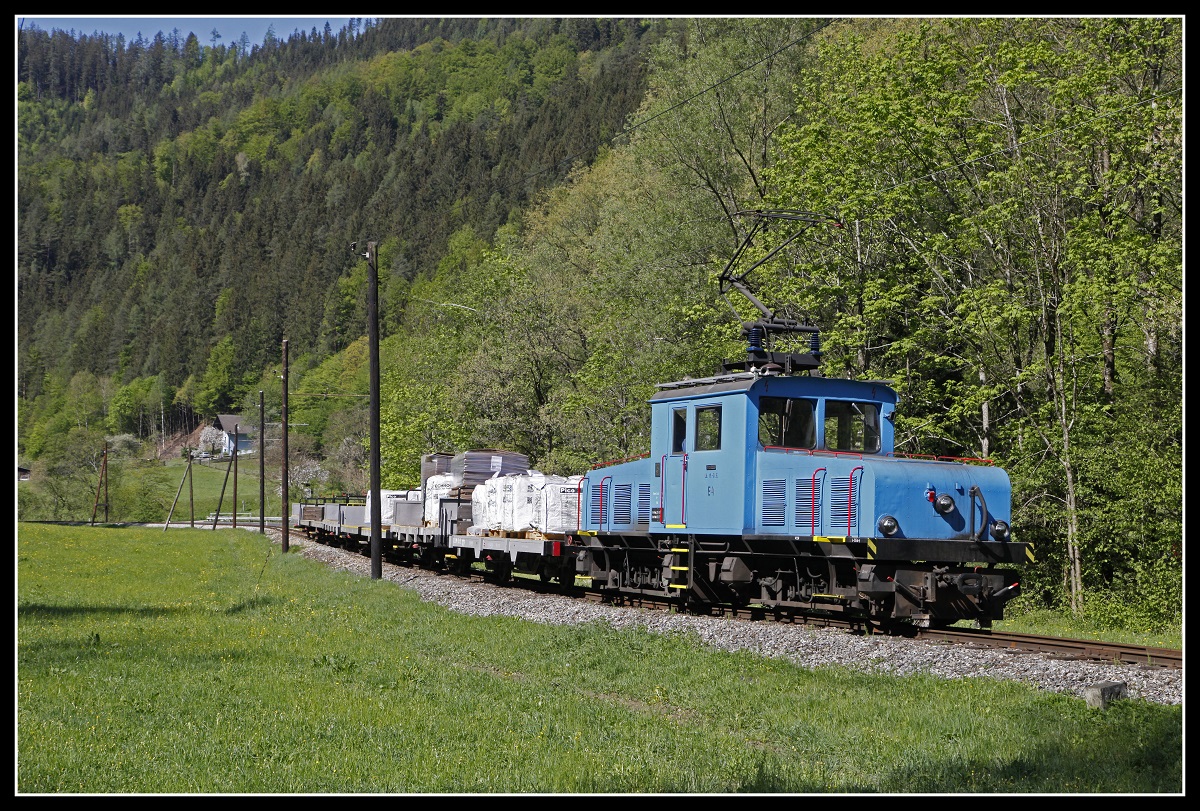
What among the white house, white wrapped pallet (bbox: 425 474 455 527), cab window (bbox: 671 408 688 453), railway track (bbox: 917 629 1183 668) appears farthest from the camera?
the white house

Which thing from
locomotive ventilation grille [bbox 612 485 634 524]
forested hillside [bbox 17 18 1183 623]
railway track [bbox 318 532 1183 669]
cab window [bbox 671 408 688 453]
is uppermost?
forested hillside [bbox 17 18 1183 623]

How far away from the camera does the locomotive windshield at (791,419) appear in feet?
55.3

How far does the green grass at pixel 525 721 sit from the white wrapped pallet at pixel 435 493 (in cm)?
1531

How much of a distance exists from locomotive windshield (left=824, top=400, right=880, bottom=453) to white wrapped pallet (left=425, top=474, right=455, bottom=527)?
1697 cm

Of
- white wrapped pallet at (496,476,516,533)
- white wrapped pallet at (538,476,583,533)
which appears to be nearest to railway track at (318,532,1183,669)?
white wrapped pallet at (538,476,583,533)

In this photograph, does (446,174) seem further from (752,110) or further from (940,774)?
(940,774)

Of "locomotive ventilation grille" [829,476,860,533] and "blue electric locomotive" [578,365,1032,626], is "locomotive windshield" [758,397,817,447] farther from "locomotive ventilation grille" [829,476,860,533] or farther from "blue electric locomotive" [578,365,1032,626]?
"locomotive ventilation grille" [829,476,860,533]

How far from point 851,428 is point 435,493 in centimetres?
1846

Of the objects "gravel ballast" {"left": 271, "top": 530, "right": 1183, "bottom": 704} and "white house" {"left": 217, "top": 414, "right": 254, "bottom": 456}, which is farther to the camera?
"white house" {"left": 217, "top": 414, "right": 254, "bottom": 456}

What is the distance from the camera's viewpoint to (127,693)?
11750mm

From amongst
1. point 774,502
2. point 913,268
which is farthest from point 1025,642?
point 913,268

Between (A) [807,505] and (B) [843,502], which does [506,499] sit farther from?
(B) [843,502]

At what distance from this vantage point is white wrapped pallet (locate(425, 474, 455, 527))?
107 ft

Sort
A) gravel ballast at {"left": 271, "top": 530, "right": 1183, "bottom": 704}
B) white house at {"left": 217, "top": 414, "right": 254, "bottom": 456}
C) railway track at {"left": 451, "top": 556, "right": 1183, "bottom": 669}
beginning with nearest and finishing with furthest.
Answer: gravel ballast at {"left": 271, "top": 530, "right": 1183, "bottom": 704}
railway track at {"left": 451, "top": 556, "right": 1183, "bottom": 669}
white house at {"left": 217, "top": 414, "right": 254, "bottom": 456}
